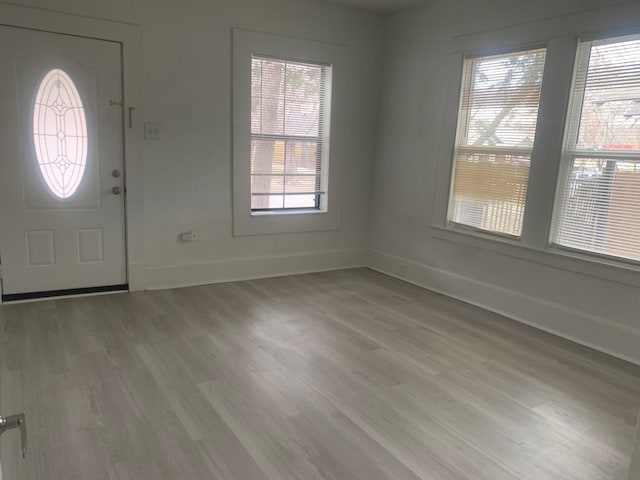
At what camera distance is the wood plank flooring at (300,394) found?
2.04m

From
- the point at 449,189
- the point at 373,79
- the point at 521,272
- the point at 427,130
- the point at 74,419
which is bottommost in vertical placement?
the point at 74,419

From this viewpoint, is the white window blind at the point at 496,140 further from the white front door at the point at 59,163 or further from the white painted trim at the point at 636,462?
the white painted trim at the point at 636,462

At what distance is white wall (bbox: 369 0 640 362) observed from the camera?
131 inches

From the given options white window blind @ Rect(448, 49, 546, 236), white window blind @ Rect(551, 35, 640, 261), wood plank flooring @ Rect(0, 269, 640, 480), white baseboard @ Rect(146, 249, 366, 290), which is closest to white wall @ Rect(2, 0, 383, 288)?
white baseboard @ Rect(146, 249, 366, 290)

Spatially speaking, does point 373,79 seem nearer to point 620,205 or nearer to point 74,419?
point 620,205

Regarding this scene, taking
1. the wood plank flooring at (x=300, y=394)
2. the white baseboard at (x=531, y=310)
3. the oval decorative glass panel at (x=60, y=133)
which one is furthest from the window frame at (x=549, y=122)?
the oval decorative glass panel at (x=60, y=133)

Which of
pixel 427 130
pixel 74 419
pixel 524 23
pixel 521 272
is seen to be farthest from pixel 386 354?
pixel 524 23

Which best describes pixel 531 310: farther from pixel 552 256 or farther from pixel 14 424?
pixel 14 424

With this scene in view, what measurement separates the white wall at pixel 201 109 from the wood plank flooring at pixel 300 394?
0.63 m

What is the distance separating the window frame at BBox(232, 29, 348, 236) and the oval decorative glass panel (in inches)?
50.9

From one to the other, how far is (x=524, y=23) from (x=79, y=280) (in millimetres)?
4123

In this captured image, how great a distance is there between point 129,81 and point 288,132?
4.94 feet

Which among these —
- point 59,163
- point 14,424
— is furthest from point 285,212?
point 14,424

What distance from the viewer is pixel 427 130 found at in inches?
182
